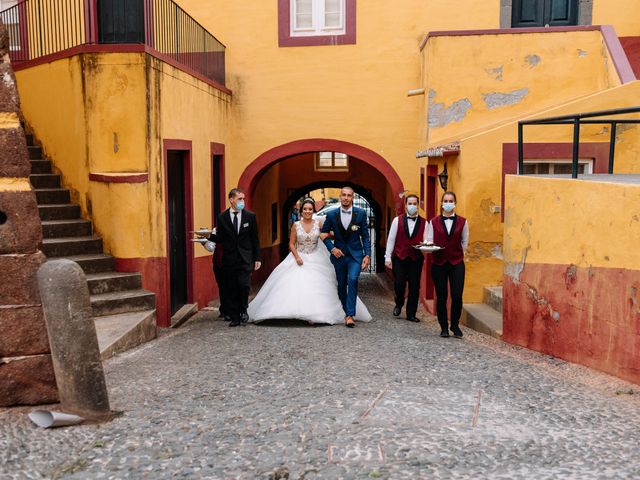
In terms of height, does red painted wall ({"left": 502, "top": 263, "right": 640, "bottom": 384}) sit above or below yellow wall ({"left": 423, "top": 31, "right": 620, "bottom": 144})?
below

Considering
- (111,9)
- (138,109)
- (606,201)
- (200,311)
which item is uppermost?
(111,9)

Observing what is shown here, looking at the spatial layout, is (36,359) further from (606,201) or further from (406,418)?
(606,201)

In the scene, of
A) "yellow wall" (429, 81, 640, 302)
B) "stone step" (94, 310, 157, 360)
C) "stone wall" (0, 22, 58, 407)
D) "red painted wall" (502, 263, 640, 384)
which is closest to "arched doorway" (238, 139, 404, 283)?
"yellow wall" (429, 81, 640, 302)

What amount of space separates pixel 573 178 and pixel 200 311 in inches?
264

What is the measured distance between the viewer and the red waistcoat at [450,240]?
8.71 m

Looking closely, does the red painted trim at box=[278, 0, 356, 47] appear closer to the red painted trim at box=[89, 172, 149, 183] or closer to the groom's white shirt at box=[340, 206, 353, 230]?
the groom's white shirt at box=[340, 206, 353, 230]

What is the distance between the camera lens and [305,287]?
1005 centimetres

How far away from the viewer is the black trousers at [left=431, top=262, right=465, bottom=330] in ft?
28.9

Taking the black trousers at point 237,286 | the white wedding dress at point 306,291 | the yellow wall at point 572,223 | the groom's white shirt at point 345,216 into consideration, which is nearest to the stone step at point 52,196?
the black trousers at point 237,286

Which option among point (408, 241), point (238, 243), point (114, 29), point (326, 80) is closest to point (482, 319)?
point (408, 241)

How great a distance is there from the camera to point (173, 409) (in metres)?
5.43

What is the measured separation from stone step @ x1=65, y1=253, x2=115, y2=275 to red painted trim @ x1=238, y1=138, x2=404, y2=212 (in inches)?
201

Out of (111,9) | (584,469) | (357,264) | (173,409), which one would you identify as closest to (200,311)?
(357,264)

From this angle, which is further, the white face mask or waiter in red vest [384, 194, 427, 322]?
waiter in red vest [384, 194, 427, 322]
